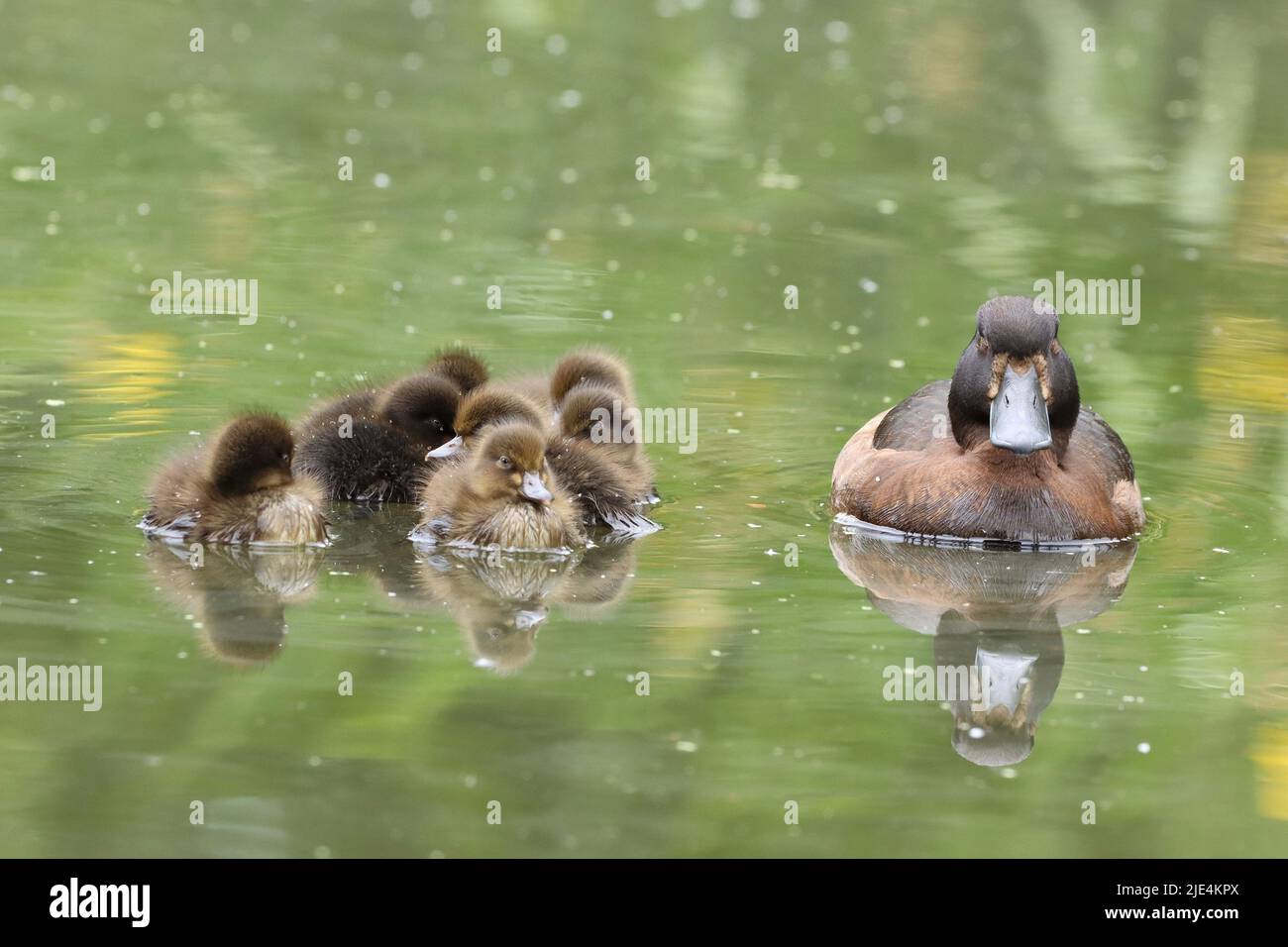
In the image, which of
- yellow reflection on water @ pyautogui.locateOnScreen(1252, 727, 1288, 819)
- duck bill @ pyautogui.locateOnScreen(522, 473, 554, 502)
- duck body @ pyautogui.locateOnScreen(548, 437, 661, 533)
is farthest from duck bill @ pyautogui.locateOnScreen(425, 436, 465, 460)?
yellow reflection on water @ pyautogui.locateOnScreen(1252, 727, 1288, 819)

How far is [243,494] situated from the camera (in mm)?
7160

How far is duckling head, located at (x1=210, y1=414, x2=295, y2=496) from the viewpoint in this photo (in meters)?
7.08

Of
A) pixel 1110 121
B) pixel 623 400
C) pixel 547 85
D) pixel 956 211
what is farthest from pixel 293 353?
pixel 1110 121

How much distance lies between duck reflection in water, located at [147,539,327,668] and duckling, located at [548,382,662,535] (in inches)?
36.7

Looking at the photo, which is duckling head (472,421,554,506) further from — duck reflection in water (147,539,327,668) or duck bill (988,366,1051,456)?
duck bill (988,366,1051,456)

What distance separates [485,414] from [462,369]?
2.11 ft

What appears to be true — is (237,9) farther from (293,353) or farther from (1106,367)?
(1106,367)

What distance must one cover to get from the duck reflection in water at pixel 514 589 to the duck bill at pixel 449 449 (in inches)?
16.9

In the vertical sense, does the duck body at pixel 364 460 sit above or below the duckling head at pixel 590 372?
below

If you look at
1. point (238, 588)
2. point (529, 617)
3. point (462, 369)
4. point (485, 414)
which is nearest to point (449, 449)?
point (485, 414)

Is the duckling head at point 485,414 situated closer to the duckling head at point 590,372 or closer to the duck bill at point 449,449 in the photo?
the duck bill at point 449,449

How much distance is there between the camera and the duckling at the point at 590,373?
834 centimetres

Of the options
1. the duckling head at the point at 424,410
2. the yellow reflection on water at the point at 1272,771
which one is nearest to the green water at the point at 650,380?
the yellow reflection on water at the point at 1272,771

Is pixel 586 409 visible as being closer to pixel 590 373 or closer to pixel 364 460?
pixel 590 373
